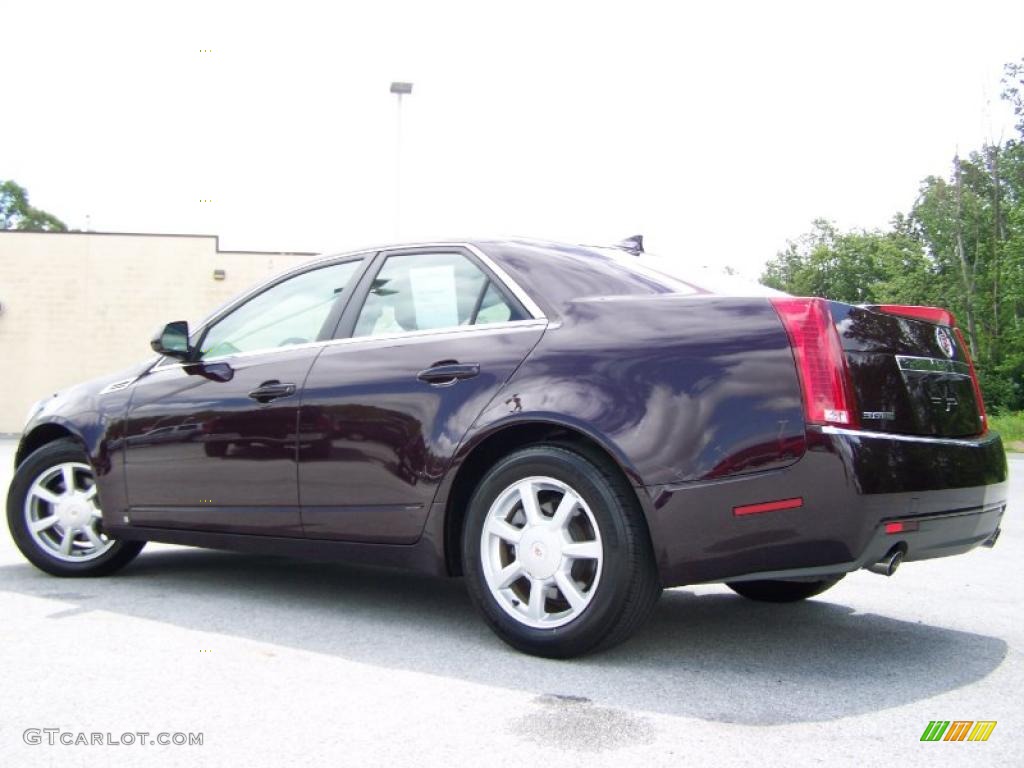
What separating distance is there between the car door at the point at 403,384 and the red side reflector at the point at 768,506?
39.8 inches

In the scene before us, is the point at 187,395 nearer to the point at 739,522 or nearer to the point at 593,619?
the point at 593,619

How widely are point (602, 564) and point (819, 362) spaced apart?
980 millimetres

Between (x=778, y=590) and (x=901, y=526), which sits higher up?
(x=901, y=526)

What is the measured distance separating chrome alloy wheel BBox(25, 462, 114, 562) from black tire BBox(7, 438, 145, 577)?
0.07 ft

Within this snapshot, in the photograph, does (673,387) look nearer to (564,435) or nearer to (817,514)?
(564,435)

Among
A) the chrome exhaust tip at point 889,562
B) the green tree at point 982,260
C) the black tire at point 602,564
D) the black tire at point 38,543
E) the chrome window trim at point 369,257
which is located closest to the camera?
the chrome exhaust tip at point 889,562

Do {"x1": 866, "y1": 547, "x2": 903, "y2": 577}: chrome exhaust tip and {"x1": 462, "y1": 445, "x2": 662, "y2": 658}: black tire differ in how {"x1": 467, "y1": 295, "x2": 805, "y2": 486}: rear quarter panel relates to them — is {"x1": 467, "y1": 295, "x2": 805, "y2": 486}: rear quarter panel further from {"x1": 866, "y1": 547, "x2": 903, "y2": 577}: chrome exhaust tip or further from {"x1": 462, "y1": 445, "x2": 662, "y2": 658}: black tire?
{"x1": 866, "y1": 547, "x2": 903, "y2": 577}: chrome exhaust tip

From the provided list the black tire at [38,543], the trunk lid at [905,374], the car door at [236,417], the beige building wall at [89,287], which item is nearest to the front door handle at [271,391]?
the car door at [236,417]

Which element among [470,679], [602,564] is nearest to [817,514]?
[602,564]

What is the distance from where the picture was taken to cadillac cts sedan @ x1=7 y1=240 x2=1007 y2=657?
346cm

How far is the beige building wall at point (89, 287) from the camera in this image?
97.4 ft

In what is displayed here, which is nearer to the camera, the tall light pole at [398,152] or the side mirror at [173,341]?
the side mirror at [173,341]

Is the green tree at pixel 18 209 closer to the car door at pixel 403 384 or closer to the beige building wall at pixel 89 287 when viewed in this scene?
the beige building wall at pixel 89 287

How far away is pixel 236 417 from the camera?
15.8ft
